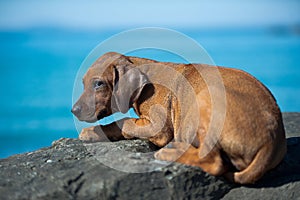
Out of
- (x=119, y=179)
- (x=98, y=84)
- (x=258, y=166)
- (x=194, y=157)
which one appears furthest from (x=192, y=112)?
(x=98, y=84)

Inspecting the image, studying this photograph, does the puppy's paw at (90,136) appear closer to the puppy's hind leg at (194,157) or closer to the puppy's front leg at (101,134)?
the puppy's front leg at (101,134)

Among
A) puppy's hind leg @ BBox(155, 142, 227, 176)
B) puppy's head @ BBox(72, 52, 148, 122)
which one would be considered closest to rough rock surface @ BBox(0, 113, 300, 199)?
puppy's hind leg @ BBox(155, 142, 227, 176)

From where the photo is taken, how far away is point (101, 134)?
18.4 ft

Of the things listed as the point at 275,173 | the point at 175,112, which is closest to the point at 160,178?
the point at 175,112

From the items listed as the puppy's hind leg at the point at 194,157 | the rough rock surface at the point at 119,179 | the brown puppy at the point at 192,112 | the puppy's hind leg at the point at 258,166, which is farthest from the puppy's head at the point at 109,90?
the puppy's hind leg at the point at 258,166

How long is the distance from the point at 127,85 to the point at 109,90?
215 millimetres

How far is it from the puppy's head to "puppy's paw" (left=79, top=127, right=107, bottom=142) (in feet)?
0.56

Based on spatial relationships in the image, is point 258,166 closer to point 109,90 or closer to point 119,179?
point 119,179

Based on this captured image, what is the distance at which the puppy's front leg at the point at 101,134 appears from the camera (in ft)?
18.4

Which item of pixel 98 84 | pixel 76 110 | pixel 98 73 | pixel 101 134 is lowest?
pixel 101 134

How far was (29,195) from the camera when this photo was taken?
4.24 metres

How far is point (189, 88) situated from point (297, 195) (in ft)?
4.83

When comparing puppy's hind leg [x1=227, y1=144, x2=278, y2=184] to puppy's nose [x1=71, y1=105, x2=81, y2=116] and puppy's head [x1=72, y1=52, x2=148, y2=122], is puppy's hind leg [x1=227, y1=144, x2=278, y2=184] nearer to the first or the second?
puppy's head [x1=72, y1=52, x2=148, y2=122]

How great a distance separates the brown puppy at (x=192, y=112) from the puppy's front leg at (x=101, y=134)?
1cm
